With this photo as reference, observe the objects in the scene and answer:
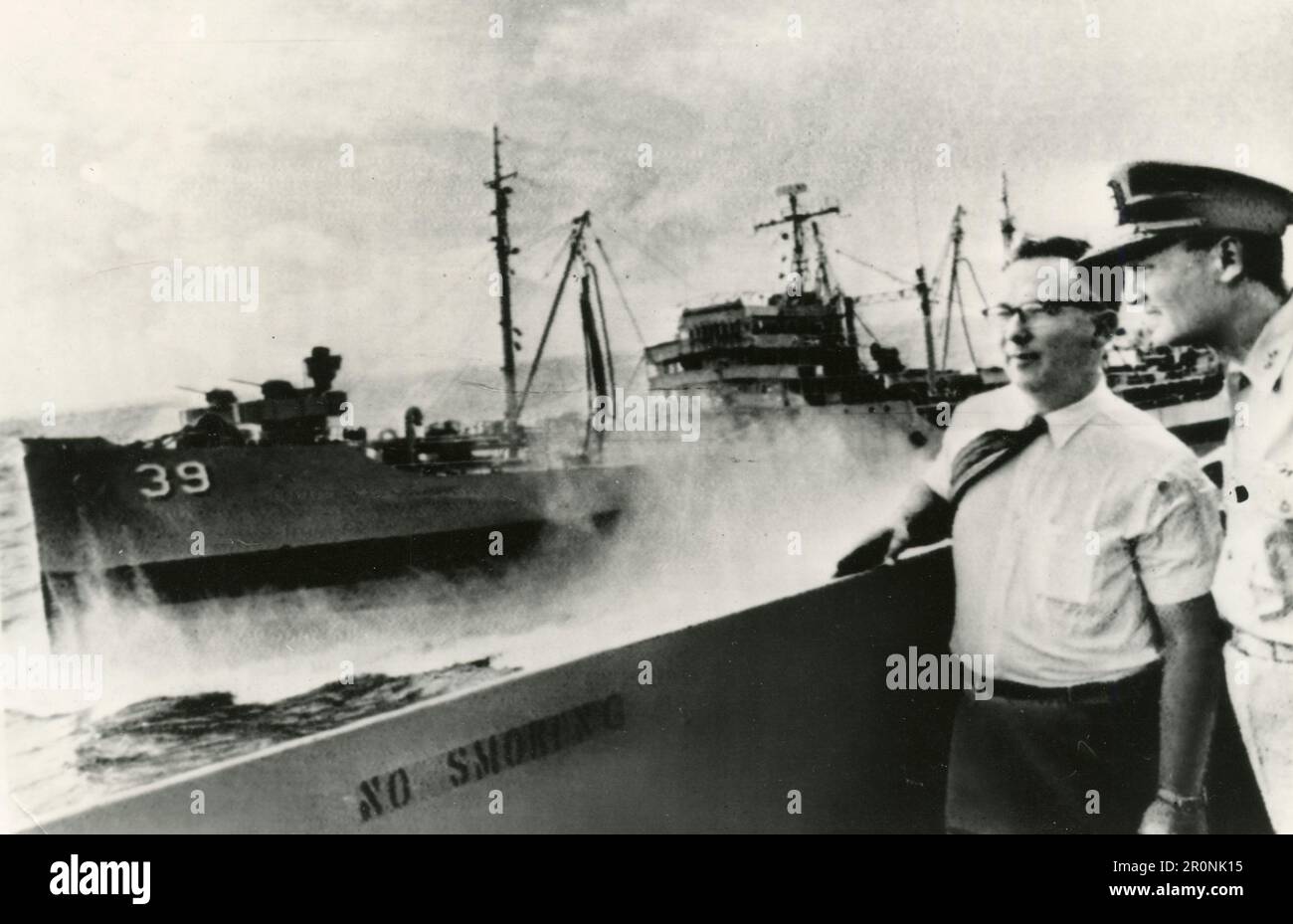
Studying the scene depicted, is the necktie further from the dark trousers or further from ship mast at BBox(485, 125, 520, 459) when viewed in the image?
ship mast at BBox(485, 125, 520, 459)

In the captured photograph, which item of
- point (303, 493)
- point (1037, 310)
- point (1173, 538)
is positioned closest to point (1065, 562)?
point (1173, 538)

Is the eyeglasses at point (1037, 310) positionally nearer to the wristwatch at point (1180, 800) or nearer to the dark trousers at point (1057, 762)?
the dark trousers at point (1057, 762)

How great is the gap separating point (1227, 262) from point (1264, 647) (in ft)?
3.27

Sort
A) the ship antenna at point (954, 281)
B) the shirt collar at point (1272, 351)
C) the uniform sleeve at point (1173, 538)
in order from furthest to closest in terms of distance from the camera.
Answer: the ship antenna at point (954, 281) → the shirt collar at point (1272, 351) → the uniform sleeve at point (1173, 538)

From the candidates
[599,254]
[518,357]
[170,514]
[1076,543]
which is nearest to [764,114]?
[599,254]

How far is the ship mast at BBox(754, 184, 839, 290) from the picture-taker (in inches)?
109

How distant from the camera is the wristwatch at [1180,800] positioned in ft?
8.60

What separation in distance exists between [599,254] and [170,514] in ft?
4.21

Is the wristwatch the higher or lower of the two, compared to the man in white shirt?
lower

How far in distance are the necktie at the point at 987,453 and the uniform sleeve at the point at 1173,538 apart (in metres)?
A: 0.30

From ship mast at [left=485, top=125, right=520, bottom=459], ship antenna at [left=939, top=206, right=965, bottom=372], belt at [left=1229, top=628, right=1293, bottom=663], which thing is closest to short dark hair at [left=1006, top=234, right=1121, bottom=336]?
ship antenna at [left=939, top=206, right=965, bottom=372]

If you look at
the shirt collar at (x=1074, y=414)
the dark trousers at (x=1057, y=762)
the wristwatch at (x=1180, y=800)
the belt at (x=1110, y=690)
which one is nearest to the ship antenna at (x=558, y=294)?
the shirt collar at (x=1074, y=414)
